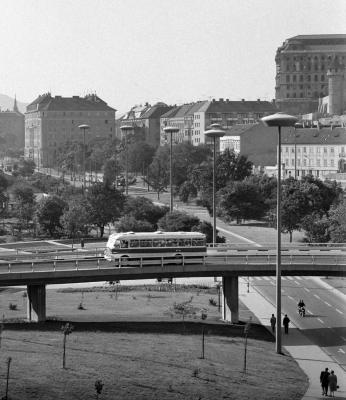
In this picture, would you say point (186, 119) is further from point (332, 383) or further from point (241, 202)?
point (332, 383)

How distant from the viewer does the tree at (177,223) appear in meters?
73.8

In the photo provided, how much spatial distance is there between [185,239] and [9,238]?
33.4 metres

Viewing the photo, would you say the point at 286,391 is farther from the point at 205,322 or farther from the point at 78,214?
the point at 78,214

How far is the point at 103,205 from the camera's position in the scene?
3329 inches

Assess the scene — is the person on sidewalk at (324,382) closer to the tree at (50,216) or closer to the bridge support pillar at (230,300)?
the bridge support pillar at (230,300)

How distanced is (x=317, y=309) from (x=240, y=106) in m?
135

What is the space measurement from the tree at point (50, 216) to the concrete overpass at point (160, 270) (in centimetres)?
3446

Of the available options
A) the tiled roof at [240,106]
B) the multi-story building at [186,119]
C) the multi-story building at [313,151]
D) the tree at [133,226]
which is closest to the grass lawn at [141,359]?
the tree at [133,226]

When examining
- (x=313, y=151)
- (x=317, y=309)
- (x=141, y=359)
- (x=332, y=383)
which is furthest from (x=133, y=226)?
(x=313, y=151)

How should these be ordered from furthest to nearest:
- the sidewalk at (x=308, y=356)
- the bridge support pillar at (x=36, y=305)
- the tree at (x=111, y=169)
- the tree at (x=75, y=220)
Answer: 1. the tree at (x=111, y=169)
2. the tree at (x=75, y=220)
3. the bridge support pillar at (x=36, y=305)
4. the sidewalk at (x=308, y=356)

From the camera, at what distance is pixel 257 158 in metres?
146

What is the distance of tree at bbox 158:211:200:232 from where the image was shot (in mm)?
73750

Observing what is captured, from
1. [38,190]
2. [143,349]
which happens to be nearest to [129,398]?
[143,349]

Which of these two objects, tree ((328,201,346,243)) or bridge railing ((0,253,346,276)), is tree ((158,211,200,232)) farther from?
bridge railing ((0,253,346,276))
